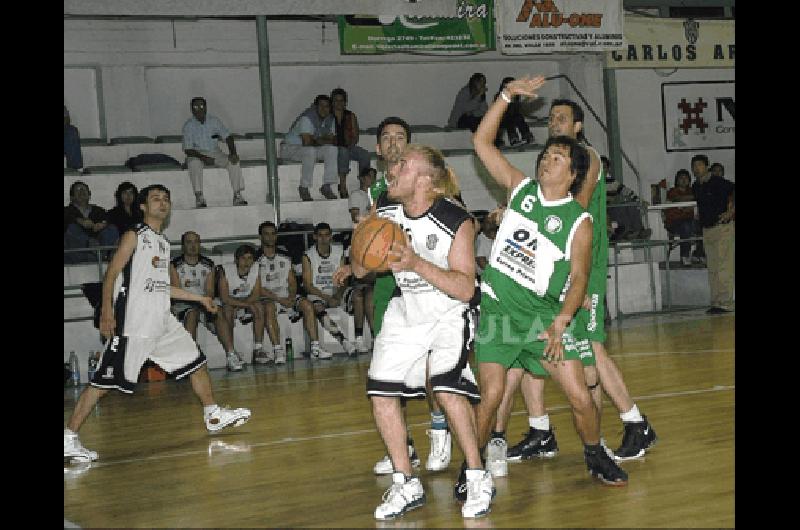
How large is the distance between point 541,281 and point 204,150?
10.9 meters

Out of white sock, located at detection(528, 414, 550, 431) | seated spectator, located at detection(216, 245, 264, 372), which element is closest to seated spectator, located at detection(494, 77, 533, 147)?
seated spectator, located at detection(216, 245, 264, 372)

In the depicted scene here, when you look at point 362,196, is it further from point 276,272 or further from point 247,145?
point 247,145

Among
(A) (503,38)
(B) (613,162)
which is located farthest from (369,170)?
(B) (613,162)

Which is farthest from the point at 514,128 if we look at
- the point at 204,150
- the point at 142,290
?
the point at 142,290

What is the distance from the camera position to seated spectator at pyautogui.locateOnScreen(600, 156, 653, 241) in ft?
55.1

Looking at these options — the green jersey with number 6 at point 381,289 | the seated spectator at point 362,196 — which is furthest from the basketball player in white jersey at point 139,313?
the seated spectator at point 362,196

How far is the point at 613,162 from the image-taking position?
1831 cm

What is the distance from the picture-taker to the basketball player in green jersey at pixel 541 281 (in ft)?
19.1

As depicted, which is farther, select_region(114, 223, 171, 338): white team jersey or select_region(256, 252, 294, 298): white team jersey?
select_region(256, 252, 294, 298): white team jersey

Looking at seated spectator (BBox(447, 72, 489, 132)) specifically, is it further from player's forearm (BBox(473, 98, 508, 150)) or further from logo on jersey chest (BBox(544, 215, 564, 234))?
logo on jersey chest (BBox(544, 215, 564, 234))

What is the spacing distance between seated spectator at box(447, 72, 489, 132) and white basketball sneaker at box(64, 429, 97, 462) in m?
11.2

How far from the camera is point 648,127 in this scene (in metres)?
22.1

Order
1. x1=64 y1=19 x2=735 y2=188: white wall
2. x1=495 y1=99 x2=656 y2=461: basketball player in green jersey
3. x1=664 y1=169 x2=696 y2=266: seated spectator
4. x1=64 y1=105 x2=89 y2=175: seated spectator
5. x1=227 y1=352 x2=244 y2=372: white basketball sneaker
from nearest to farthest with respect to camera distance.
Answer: x1=495 y1=99 x2=656 y2=461: basketball player in green jersey, x1=227 y1=352 x2=244 y2=372: white basketball sneaker, x1=64 y1=105 x2=89 y2=175: seated spectator, x1=64 y1=19 x2=735 y2=188: white wall, x1=664 y1=169 x2=696 y2=266: seated spectator
